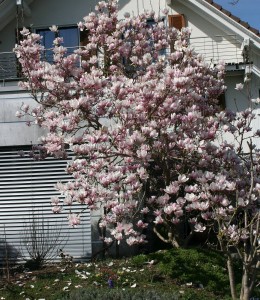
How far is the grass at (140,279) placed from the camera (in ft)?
27.6

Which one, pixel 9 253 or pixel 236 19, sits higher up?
pixel 236 19

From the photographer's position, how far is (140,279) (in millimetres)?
9031

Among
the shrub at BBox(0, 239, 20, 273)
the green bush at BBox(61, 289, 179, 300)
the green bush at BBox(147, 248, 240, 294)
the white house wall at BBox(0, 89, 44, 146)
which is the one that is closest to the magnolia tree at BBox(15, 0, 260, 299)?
the green bush at BBox(147, 248, 240, 294)

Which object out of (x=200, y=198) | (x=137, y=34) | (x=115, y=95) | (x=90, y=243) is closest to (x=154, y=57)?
(x=137, y=34)

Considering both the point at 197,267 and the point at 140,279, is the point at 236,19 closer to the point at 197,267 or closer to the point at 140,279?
the point at 197,267

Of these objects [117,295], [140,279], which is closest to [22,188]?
[140,279]

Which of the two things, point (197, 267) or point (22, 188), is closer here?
point (197, 267)

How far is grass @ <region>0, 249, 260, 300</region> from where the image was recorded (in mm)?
8398

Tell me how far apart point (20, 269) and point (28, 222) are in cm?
140

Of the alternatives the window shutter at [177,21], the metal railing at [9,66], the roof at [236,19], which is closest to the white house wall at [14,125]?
the metal railing at [9,66]

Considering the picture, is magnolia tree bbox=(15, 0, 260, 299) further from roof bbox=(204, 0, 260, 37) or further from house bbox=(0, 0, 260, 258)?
roof bbox=(204, 0, 260, 37)

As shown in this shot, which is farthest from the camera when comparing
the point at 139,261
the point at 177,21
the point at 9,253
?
the point at 177,21

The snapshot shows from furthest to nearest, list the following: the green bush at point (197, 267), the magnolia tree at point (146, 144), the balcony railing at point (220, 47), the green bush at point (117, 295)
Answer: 1. the balcony railing at point (220, 47)
2. the green bush at point (197, 267)
3. the magnolia tree at point (146, 144)
4. the green bush at point (117, 295)

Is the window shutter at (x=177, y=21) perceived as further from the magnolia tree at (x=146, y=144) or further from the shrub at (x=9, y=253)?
the shrub at (x=9, y=253)
